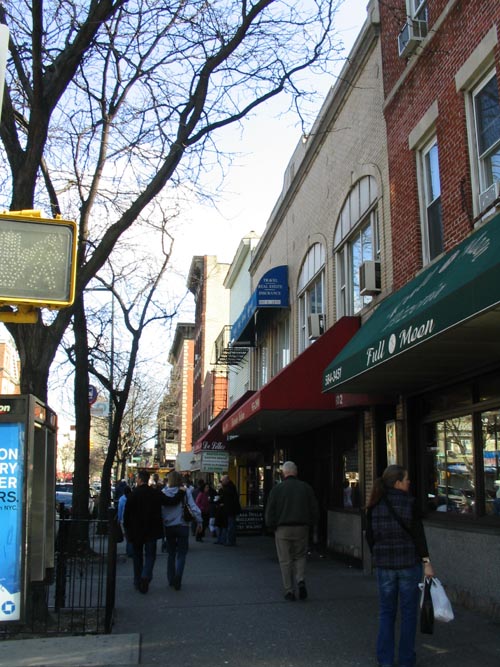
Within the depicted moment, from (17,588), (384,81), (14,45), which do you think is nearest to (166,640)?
(17,588)

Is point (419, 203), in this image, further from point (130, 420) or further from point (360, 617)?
point (130, 420)

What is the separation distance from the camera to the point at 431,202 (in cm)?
1016

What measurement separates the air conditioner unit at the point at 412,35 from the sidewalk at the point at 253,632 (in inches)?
311

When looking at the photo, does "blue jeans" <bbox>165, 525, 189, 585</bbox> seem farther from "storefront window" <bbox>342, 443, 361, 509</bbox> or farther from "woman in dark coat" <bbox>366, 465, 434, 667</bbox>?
"woman in dark coat" <bbox>366, 465, 434, 667</bbox>

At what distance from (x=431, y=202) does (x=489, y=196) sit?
6.48ft

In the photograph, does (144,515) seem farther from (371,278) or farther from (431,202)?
(431,202)

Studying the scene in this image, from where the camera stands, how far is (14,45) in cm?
953

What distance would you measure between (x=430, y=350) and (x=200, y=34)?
19.7ft

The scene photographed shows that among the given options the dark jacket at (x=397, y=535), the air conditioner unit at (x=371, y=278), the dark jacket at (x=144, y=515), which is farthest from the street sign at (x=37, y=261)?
the air conditioner unit at (x=371, y=278)

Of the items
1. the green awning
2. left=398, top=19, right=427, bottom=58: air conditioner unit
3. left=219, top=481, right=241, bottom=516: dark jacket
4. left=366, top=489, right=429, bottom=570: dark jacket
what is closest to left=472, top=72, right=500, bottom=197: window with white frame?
the green awning

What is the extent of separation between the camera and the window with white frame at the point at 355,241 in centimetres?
1245

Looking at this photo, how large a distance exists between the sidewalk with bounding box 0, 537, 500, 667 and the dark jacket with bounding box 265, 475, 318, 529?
100cm

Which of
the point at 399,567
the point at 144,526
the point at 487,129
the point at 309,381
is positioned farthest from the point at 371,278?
the point at 399,567

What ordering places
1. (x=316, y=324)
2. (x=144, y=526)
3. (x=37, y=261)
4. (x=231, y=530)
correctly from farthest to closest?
(x=231, y=530) → (x=316, y=324) → (x=144, y=526) → (x=37, y=261)
